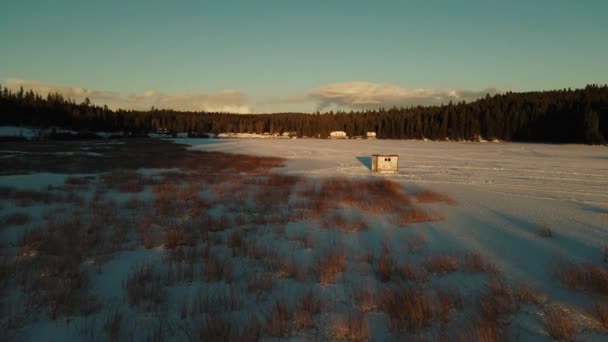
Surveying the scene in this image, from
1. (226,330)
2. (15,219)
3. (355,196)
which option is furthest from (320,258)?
(15,219)

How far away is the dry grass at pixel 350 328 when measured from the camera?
4.53m

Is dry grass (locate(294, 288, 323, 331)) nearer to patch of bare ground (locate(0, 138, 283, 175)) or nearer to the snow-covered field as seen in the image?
the snow-covered field

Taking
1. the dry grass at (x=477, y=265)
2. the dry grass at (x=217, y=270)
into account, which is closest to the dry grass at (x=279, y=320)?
the dry grass at (x=217, y=270)

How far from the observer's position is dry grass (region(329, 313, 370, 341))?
453 cm

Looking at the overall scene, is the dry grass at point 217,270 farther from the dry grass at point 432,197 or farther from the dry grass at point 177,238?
the dry grass at point 432,197

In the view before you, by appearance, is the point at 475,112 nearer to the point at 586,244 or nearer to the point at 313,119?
the point at 313,119

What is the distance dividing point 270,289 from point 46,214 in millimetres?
9464

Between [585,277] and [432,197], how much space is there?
382 inches

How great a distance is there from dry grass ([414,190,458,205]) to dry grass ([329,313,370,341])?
10836 mm

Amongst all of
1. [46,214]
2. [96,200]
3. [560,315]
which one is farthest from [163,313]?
[96,200]

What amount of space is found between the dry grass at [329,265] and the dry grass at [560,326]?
317 centimetres

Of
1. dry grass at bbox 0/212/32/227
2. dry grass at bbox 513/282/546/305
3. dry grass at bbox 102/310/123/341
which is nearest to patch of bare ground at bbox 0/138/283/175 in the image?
dry grass at bbox 0/212/32/227

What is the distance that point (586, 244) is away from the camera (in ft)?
28.0

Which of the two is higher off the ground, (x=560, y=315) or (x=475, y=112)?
(x=475, y=112)
